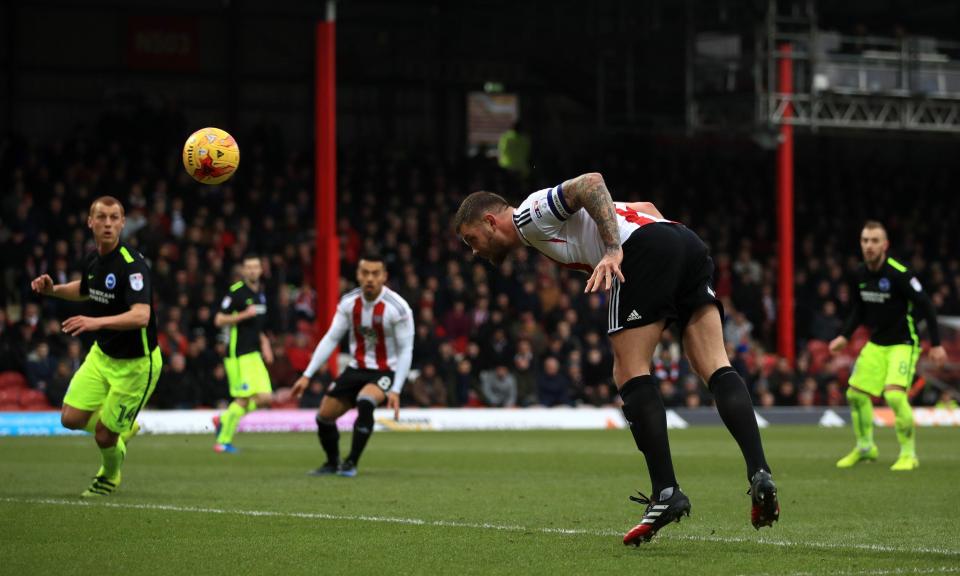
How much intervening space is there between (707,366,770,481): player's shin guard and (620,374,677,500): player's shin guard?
0.30m

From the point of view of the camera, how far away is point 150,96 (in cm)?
3391

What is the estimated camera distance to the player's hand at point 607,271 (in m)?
6.85

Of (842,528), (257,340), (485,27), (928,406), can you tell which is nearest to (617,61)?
(485,27)

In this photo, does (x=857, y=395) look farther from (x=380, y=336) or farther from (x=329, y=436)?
(x=329, y=436)

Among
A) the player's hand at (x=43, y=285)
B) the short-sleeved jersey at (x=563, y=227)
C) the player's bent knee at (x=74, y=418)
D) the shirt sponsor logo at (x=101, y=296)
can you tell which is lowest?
the player's bent knee at (x=74, y=418)

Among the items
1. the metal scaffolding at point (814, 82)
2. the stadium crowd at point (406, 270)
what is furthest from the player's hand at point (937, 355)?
the metal scaffolding at point (814, 82)

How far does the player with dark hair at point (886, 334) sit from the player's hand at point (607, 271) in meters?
7.43

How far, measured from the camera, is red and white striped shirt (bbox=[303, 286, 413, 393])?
43.9ft

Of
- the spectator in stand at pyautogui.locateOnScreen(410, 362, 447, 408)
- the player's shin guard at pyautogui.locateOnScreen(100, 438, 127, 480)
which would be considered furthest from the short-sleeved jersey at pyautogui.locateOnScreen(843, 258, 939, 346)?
the spectator in stand at pyautogui.locateOnScreen(410, 362, 447, 408)

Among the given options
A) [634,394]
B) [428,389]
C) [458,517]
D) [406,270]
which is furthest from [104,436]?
[406,270]

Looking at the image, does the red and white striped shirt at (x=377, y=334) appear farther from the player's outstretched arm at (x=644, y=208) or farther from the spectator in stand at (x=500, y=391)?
the spectator in stand at (x=500, y=391)

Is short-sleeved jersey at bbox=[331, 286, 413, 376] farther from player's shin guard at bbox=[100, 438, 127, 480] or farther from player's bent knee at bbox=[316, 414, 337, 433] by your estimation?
player's shin guard at bbox=[100, 438, 127, 480]

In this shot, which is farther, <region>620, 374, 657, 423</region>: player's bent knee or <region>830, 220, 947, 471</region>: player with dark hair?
<region>830, 220, 947, 471</region>: player with dark hair

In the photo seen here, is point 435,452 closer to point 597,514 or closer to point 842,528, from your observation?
point 597,514
